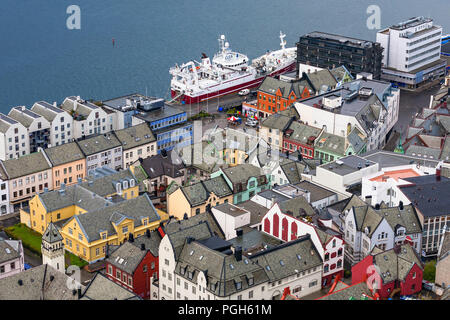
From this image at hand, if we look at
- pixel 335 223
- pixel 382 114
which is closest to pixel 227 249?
pixel 335 223

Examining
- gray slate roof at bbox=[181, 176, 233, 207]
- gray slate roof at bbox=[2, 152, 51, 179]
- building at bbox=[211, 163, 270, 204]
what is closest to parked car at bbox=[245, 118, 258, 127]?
building at bbox=[211, 163, 270, 204]

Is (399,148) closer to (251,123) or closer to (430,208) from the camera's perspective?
(251,123)

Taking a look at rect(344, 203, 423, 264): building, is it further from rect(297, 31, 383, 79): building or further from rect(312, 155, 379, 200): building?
rect(297, 31, 383, 79): building

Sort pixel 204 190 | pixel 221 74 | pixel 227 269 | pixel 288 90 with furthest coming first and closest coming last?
1. pixel 221 74
2. pixel 288 90
3. pixel 204 190
4. pixel 227 269

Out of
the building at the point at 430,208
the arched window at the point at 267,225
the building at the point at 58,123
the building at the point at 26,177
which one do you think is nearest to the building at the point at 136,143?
the building at the point at 58,123

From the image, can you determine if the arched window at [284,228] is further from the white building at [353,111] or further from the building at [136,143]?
the building at [136,143]

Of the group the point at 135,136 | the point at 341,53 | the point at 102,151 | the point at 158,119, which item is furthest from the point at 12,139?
the point at 341,53
